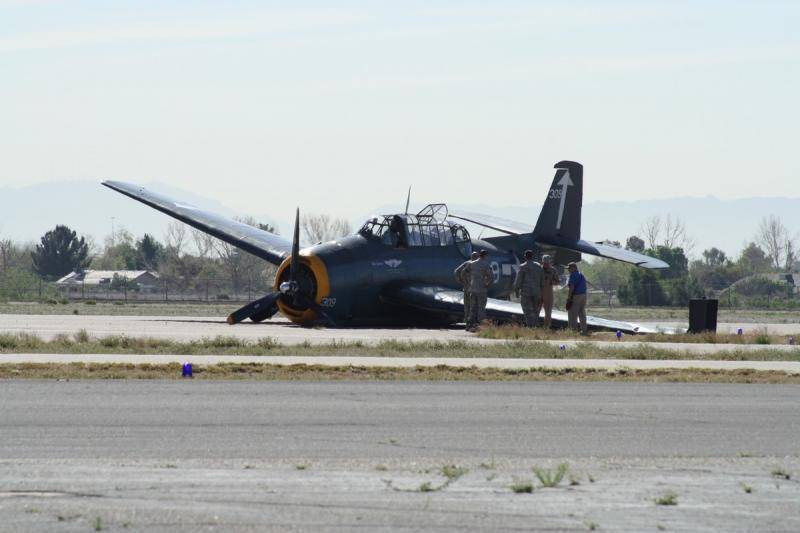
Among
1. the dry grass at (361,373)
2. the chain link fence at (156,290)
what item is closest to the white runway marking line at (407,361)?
the dry grass at (361,373)

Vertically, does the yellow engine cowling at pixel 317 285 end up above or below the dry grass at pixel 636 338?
above

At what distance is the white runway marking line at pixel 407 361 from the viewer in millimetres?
21453

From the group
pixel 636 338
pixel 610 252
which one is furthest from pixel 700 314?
pixel 610 252

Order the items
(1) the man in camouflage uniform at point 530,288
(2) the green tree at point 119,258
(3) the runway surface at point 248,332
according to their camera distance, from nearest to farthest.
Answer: (3) the runway surface at point 248,332 → (1) the man in camouflage uniform at point 530,288 → (2) the green tree at point 119,258

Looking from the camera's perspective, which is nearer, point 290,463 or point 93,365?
point 290,463

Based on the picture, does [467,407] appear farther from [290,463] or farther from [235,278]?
[235,278]

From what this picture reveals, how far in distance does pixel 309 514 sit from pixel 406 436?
3.91 m

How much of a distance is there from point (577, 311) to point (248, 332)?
7.41 m

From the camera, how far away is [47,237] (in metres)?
138

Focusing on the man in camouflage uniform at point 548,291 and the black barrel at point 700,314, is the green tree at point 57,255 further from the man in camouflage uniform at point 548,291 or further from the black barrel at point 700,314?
the black barrel at point 700,314

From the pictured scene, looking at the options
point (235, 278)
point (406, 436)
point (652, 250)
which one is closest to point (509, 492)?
point (406, 436)

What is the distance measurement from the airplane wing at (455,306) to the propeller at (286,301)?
229 cm

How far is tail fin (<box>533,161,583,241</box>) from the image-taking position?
41.3m

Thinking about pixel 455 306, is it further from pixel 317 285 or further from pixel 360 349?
pixel 360 349
